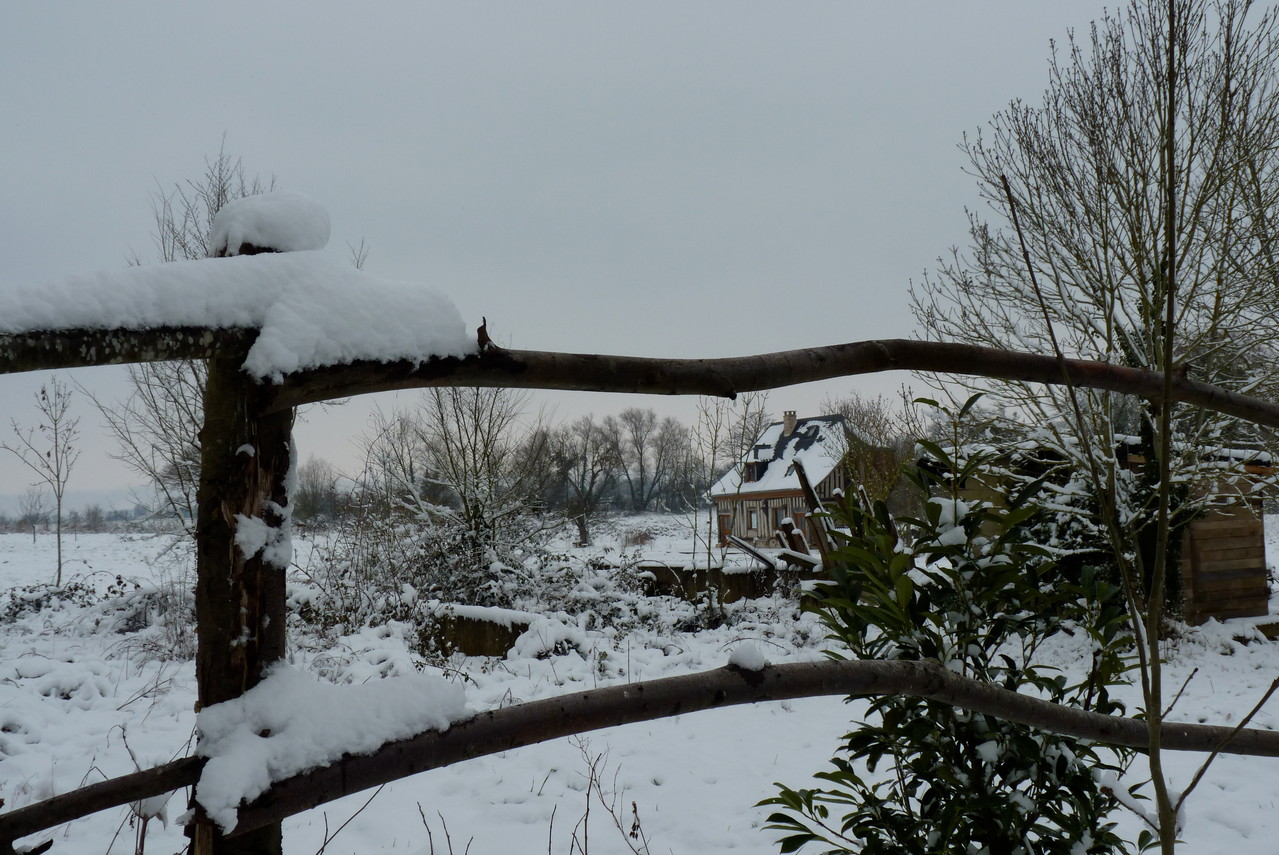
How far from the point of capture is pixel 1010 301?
29.7 ft

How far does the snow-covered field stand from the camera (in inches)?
141

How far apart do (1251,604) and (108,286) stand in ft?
41.1

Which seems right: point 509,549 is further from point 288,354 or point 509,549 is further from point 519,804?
point 288,354

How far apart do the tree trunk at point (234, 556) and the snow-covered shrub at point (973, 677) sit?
136 cm

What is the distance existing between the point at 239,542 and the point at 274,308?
0.72 feet

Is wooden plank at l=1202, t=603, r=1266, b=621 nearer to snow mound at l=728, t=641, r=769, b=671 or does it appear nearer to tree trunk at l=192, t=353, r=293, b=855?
snow mound at l=728, t=641, r=769, b=671

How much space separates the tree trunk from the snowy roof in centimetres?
2822

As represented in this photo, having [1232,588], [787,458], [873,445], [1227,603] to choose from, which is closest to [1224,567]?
[1232,588]

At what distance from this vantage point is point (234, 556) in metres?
0.71

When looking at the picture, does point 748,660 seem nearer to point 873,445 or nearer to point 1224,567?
point 1224,567

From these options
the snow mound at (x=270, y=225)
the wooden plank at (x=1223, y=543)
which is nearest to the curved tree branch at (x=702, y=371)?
the snow mound at (x=270, y=225)

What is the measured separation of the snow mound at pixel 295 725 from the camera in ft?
2.05

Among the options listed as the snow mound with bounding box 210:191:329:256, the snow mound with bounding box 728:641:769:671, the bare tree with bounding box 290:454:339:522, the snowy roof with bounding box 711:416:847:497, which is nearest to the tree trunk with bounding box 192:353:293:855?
the snow mound with bounding box 210:191:329:256

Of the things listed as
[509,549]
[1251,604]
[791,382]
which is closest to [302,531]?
[509,549]
